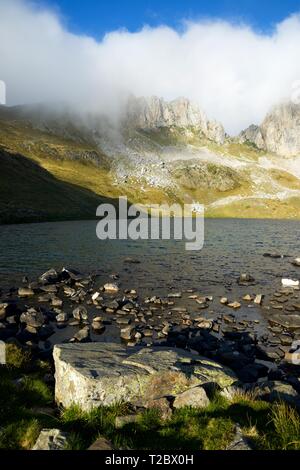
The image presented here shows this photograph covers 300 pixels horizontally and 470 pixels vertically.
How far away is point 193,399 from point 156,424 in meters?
1.85

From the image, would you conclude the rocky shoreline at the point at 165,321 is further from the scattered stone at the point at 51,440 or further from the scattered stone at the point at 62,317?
the scattered stone at the point at 51,440

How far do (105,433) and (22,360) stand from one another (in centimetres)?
852

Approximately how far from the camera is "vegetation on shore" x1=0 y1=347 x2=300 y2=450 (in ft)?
31.7

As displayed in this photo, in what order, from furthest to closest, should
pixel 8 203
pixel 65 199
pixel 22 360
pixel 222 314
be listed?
pixel 65 199 → pixel 8 203 → pixel 222 314 → pixel 22 360

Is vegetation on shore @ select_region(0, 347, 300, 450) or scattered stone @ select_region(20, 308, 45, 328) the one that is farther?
scattered stone @ select_region(20, 308, 45, 328)

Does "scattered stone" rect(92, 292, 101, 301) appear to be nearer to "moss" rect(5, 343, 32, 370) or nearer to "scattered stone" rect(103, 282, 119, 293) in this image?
"scattered stone" rect(103, 282, 119, 293)

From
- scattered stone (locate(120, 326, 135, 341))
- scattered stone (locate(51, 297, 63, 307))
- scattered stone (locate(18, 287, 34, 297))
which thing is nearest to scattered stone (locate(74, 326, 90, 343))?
scattered stone (locate(120, 326, 135, 341))

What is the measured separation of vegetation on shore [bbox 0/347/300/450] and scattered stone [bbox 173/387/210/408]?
0.28m

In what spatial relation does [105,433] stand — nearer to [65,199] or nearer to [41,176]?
[65,199]

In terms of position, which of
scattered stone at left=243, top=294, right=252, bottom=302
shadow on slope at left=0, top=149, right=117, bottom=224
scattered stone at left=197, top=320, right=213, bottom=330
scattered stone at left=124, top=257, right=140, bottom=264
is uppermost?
shadow on slope at left=0, top=149, right=117, bottom=224

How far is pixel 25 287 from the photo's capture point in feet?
130

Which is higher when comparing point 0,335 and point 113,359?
point 113,359
